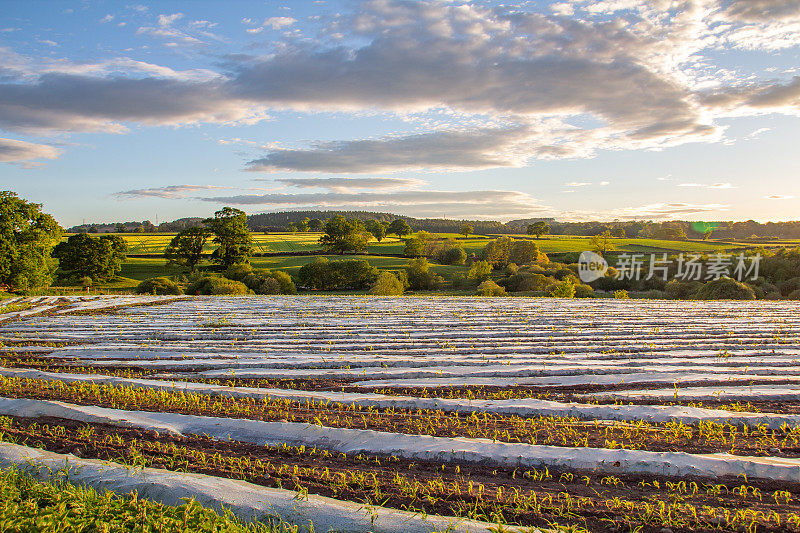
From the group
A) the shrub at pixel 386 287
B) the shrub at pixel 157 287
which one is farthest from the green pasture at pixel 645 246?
the shrub at pixel 157 287

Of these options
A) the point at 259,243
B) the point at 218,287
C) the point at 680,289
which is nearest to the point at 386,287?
the point at 218,287

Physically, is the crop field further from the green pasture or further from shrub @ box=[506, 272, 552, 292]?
the green pasture

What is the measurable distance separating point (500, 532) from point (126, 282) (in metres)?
54.4

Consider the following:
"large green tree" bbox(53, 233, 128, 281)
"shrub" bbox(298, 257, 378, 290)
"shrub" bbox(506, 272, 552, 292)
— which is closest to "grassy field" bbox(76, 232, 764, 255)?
"large green tree" bbox(53, 233, 128, 281)

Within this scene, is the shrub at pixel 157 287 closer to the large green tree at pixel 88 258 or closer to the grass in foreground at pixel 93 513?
the large green tree at pixel 88 258

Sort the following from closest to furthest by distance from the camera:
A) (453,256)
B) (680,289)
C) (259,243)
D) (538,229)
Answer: (680,289), (453,256), (259,243), (538,229)

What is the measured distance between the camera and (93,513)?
2.49m

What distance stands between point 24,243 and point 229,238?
66.2 ft

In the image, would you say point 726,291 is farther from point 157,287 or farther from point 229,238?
point 229,238

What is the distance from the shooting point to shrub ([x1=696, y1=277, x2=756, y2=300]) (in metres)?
23.6

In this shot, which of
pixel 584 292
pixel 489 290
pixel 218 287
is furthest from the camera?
pixel 584 292

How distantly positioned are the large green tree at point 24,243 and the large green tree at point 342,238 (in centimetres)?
3381

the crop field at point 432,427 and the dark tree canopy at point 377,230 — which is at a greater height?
the dark tree canopy at point 377,230

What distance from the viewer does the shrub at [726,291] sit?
2364 centimetres
